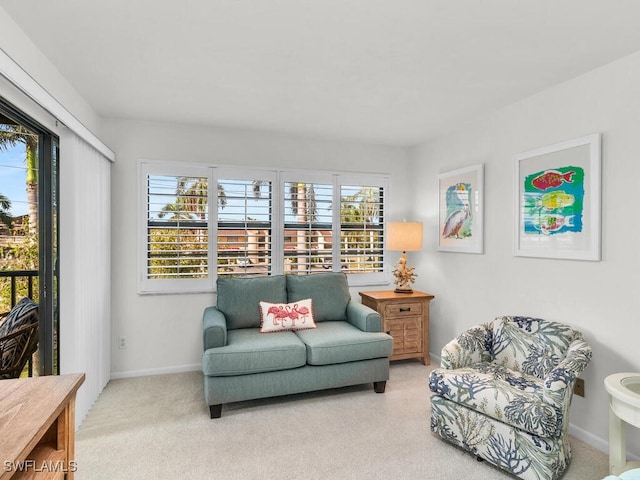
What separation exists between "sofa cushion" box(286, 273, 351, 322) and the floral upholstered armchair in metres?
1.35

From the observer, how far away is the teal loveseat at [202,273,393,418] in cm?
283

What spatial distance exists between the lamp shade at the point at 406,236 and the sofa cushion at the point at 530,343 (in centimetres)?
132

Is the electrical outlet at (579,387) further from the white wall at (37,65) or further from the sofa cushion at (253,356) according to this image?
the white wall at (37,65)

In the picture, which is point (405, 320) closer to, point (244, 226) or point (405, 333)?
point (405, 333)

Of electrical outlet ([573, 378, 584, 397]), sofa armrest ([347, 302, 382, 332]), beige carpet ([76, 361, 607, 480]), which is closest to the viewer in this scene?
beige carpet ([76, 361, 607, 480])

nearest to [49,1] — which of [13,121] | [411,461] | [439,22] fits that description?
[13,121]

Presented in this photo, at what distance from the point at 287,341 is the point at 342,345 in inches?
17.7

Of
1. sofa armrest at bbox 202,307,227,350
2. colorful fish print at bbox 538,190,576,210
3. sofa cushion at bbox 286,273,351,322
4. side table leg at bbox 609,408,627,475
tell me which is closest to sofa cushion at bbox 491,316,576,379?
side table leg at bbox 609,408,627,475

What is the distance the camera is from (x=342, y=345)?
3.07 m

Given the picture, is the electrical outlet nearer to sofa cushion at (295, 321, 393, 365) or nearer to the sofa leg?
sofa cushion at (295, 321, 393, 365)

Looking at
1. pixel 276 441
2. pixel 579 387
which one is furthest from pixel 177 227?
pixel 579 387

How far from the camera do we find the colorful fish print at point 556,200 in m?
2.64

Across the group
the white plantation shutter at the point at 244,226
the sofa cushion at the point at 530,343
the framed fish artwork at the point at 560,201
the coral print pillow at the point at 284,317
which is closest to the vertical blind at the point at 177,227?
the white plantation shutter at the point at 244,226

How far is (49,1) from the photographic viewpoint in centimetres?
176
